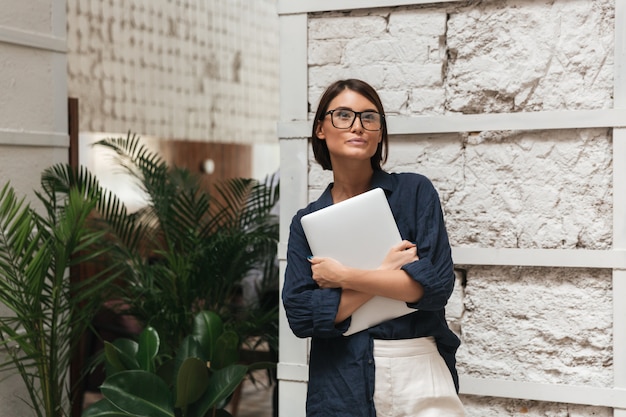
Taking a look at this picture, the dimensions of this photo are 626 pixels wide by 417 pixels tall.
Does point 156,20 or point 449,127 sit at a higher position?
point 156,20

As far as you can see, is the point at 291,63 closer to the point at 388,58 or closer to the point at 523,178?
the point at 388,58

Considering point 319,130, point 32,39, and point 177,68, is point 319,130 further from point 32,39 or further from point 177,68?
point 177,68

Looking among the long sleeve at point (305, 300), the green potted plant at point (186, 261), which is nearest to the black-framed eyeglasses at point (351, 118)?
the long sleeve at point (305, 300)

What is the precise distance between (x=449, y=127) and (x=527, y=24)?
15.6 inches

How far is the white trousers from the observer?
2.11 metres

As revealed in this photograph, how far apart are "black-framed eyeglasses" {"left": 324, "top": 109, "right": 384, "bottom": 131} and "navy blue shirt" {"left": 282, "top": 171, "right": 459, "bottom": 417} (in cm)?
16

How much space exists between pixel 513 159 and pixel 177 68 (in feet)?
15.8

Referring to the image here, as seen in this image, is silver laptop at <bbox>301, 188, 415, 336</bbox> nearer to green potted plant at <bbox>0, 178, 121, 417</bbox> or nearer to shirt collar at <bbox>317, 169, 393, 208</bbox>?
shirt collar at <bbox>317, 169, 393, 208</bbox>

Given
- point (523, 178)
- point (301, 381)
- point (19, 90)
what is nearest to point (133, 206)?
point (19, 90)

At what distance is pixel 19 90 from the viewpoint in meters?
3.71

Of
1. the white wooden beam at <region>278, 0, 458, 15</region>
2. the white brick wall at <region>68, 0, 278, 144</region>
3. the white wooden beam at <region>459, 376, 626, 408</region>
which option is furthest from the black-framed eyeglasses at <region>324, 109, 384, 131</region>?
the white brick wall at <region>68, 0, 278, 144</region>

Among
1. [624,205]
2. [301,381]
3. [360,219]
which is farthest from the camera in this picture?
[301,381]

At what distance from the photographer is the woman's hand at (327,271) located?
2.12 meters

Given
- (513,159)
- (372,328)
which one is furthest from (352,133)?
(513,159)
